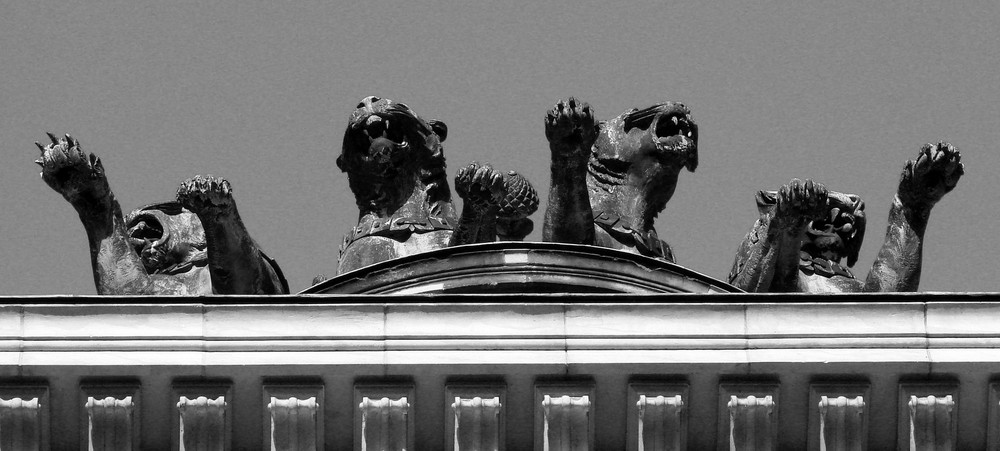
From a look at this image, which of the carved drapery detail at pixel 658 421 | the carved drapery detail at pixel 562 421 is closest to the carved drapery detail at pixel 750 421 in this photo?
the carved drapery detail at pixel 658 421

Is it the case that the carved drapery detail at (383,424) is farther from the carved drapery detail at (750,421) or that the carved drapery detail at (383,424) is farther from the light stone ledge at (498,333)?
the carved drapery detail at (750,421)

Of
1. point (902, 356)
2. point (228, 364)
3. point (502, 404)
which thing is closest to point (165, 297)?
point (228, 364)

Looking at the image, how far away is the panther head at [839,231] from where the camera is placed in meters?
39.0

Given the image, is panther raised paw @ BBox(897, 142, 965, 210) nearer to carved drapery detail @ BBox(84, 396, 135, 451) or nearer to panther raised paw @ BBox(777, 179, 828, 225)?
panther raised paw @ BBox(777, 179, 828, 225)

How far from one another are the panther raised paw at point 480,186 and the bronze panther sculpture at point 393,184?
277 centimetres

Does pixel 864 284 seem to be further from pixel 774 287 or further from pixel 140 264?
pixel 140 264

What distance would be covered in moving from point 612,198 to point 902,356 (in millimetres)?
7112

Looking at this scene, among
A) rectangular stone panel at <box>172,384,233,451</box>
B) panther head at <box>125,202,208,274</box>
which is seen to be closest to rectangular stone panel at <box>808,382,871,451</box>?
rectangular stone panel at <box>172,384,233,451</box>

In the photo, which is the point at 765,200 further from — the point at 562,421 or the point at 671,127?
the point at 562,421

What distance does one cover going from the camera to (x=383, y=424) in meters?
31.2

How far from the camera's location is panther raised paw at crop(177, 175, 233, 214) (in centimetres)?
3359

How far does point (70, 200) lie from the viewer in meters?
35.2

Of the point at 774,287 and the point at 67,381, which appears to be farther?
the point at 774,287

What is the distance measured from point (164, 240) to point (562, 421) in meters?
8.67
